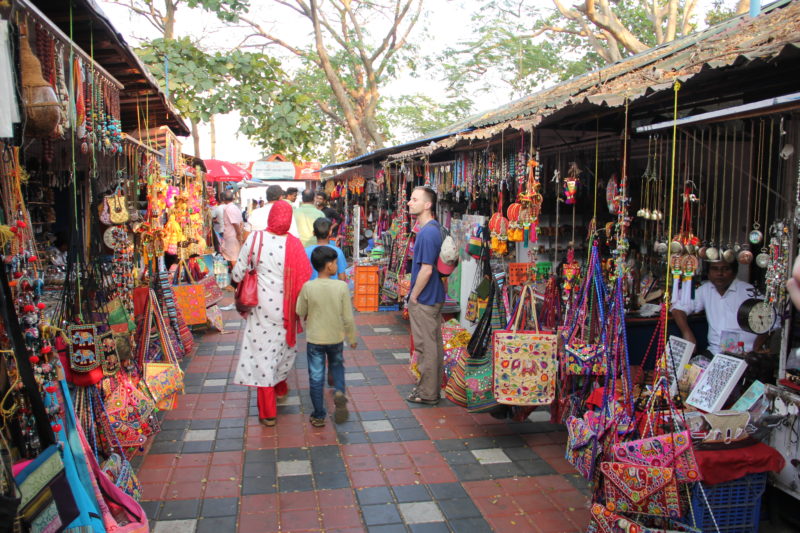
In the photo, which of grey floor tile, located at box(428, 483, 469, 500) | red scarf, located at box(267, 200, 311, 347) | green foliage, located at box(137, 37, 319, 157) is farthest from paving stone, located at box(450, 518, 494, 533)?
green foliage, located at box(137, 37, 319, 157)

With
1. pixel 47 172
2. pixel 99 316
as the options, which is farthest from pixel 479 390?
pixel 47 172

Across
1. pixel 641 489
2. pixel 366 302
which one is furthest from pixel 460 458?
pixel 366 302

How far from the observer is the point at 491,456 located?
4457mm

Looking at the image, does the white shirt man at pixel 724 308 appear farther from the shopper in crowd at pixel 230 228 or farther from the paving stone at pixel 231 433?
the shopper in crowd at pixel 230 228

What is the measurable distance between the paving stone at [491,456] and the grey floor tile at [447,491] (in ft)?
1.43

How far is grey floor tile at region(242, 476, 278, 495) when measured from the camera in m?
3.86

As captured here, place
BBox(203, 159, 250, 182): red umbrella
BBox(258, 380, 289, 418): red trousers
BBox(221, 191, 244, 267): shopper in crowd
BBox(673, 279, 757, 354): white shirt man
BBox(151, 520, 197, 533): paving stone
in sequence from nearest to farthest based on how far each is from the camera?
BBox(151, 520, 197, 533): paving stone < BBox(673, 279, 757, 354): white shirt man < BBox(258, 380, 289, 418): red trousers < BBox(221, 191, 244, 267): shopper in crowd < BBox(203, 159, 250, 182): red umbrella

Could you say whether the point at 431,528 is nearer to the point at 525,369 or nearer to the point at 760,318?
the point at 525,369

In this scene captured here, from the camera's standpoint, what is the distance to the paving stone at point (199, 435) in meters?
4.66

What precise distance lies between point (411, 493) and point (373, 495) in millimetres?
243

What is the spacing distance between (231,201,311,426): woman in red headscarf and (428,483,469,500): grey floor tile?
1591 mm

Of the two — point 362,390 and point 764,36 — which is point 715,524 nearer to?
point 764,36

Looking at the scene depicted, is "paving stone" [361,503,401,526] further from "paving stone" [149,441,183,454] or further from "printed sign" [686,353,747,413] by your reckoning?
"printed sign" [686,353,747,413]

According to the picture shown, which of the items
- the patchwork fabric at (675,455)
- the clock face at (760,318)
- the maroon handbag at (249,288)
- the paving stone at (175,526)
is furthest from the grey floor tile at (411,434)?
the clock face at (760,318)
